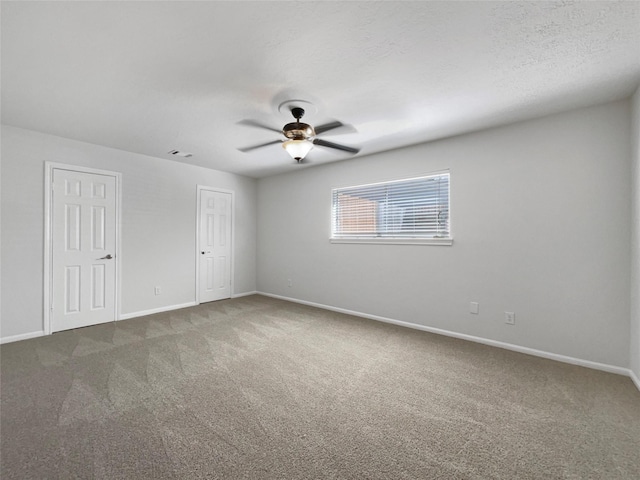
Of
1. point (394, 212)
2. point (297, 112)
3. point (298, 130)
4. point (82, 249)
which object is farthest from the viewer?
point (394, 212)

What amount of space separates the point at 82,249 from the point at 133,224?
0.72 metres

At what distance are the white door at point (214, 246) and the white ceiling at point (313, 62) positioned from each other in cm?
218

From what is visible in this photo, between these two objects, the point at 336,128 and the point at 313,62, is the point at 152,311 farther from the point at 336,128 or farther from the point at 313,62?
the point at 313,62

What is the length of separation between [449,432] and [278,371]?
1.48 meters

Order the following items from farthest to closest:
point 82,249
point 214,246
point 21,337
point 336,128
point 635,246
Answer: point 214,246
point 82,249
point 21,337
point 336,128
point 635,246

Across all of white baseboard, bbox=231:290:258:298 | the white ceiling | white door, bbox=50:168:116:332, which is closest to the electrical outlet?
the white ceiling

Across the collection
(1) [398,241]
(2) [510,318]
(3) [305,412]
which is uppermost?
(1) [398,241]

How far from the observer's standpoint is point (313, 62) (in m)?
2.11

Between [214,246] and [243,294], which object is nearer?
[214,246]

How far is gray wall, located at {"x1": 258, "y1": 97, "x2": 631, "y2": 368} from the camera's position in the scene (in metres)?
2.71

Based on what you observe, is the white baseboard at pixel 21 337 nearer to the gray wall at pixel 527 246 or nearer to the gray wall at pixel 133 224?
the gray wall at pixel 133 224

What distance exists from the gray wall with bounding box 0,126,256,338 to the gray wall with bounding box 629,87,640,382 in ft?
18.2

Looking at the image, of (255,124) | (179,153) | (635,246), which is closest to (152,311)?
(179,153)

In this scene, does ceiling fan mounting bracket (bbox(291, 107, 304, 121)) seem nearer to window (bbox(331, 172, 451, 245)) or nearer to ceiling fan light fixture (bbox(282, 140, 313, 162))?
ceiling fan light fixture (bbox(282, 140, 313, 162))
